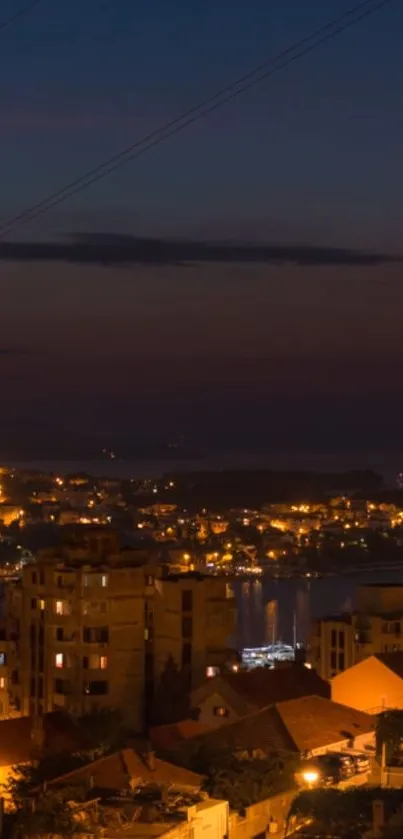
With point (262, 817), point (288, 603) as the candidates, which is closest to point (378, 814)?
point (262, 817)

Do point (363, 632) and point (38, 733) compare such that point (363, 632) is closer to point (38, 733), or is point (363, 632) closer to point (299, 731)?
point (38, 733)

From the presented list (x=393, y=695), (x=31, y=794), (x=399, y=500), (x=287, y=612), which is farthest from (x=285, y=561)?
(x=31, y=794)

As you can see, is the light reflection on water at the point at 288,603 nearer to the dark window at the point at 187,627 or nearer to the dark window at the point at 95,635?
the dark window at the point at 187,627

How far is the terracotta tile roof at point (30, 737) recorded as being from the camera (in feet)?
19.4

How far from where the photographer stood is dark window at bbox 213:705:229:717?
671 cm

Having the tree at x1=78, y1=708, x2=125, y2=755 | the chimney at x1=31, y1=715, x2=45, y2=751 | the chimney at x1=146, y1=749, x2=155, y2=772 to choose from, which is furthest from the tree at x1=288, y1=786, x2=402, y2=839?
the chimney at x1=31, y1=715, x2=45, y2=751

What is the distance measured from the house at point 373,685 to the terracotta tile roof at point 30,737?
1046 millimetres

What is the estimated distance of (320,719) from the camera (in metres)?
5.62

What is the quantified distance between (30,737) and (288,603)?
1022cm

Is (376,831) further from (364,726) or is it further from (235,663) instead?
(235,663)

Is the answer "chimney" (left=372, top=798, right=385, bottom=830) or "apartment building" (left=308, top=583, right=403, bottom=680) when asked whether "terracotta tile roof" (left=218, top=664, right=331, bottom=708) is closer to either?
"apartment building" (left=308, top=583, right=403, bottom=680)

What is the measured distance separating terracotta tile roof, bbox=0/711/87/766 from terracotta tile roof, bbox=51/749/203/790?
0.91 m

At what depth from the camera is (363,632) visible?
8.35m

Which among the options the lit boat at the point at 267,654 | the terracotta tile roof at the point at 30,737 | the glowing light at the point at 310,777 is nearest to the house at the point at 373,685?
the terracotta tile roof at the point at 30,737
